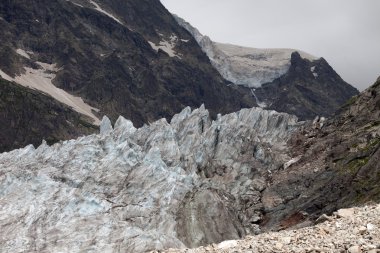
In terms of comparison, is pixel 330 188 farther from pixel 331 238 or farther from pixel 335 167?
pixel 331 238

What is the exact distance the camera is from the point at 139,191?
79.4 meters

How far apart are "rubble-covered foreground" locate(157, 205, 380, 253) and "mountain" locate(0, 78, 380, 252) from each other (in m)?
14.9

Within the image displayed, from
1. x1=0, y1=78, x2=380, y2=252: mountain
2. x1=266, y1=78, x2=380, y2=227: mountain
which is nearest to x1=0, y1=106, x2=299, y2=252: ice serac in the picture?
x1=0, y1=78, x2=380, y2=252: mountain

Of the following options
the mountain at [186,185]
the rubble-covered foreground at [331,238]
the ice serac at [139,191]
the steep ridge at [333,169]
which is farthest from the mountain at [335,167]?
the rubble-covered foreground at [331,238]

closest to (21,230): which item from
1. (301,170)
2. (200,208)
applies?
(200,208)

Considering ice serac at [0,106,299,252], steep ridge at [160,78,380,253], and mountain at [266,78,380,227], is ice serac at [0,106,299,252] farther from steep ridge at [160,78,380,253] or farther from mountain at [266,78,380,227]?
mountain at [266,78,380,227]

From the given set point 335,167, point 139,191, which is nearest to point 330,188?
point 335,167

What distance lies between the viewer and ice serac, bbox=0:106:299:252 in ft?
171

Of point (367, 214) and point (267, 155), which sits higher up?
point (267, 155)

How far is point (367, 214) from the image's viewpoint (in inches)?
990

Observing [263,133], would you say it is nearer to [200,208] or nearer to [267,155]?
[267,155]

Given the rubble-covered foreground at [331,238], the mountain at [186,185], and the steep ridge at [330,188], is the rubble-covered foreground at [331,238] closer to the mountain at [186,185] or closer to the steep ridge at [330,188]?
the steep ridge at [330,188]

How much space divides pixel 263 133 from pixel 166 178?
71.5 m

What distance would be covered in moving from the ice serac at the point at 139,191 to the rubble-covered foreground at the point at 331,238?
576 inches
